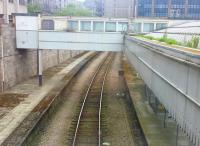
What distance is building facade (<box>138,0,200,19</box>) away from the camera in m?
121

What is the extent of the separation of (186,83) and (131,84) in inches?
919

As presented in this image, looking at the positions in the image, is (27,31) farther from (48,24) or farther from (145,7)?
(145,7)

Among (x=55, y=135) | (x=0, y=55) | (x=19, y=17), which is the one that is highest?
(x=19, y=17)

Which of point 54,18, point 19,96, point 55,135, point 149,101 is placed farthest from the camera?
point 54,18

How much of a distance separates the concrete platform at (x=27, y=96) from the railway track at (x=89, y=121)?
135 inches

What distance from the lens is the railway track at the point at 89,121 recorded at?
17672mm

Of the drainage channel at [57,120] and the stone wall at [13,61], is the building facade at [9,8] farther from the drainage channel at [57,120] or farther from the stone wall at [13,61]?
the drainage channel at [57,120]

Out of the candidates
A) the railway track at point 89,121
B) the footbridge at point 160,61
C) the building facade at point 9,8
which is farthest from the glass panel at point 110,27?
the railway track at point 89,121

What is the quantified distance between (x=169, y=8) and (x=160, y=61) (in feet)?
367

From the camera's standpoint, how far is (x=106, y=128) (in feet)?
65.5

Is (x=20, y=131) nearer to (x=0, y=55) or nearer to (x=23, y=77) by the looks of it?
(x=0, y=55)

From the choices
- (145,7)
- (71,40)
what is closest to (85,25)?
(71,40)

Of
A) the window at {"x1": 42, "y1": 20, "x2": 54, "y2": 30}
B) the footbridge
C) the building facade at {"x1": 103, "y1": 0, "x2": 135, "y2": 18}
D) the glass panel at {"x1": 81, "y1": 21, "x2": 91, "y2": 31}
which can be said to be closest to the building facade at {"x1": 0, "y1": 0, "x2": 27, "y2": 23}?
the window at {"x1": 42, "y1": 20, "x2": 54, "y2": 30}

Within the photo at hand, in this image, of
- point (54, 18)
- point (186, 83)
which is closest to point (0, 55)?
point (186, 83)
